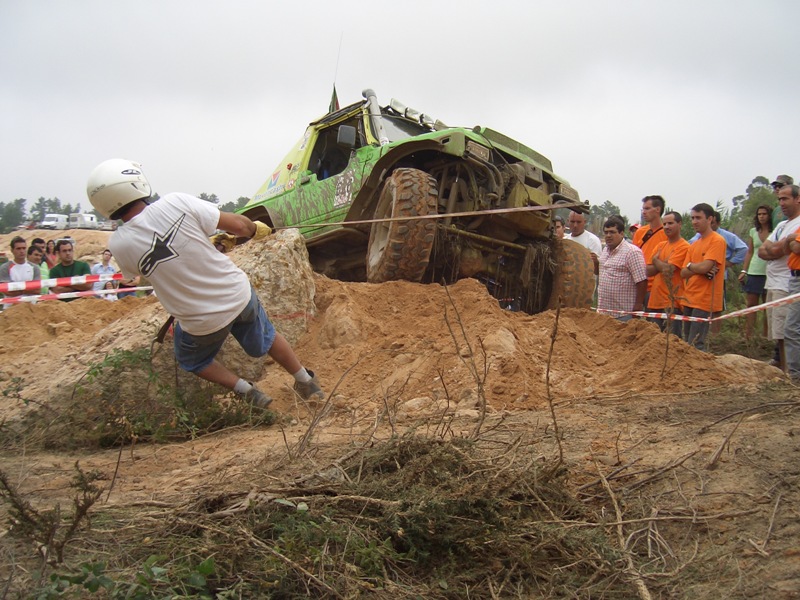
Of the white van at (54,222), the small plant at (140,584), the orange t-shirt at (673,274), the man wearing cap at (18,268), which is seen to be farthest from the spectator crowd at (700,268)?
the white van at (54,222)

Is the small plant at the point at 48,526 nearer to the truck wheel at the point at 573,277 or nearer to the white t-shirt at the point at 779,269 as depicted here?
the white t-shirt at the point at 779,269

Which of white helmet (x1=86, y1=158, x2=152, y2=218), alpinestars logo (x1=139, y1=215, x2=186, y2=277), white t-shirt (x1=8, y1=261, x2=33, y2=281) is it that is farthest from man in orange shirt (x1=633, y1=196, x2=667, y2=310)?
white t-shirt (x1=8, y1=261, x2=33, y2=281)

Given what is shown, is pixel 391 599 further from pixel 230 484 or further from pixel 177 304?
pixel 177 304

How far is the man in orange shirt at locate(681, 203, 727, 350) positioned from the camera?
6121 mm

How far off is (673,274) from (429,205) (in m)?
2.52

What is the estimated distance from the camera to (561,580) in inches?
82.0

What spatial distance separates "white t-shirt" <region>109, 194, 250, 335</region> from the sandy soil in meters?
0.79

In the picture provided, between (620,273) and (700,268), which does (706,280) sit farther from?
(620,273)

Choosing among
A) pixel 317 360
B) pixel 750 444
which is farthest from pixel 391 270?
pixel 750 444

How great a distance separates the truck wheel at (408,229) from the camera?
5824 mm

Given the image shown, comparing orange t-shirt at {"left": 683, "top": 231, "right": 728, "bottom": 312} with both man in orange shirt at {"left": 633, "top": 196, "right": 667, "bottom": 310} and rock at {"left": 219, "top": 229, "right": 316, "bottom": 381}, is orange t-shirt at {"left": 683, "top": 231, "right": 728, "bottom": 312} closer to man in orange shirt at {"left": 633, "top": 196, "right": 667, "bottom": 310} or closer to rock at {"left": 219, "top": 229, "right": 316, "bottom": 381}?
man in orange shirt at {"left": 633, "top": 196, "right": 667, "bottom": 310}

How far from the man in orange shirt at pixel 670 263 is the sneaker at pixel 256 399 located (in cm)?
392

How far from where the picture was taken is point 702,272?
6.12 metres

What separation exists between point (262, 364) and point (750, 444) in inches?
140
